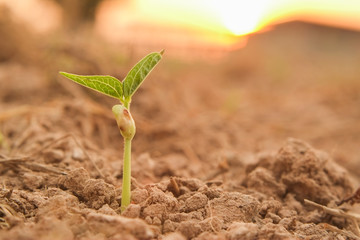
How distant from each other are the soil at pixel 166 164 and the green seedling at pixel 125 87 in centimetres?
13

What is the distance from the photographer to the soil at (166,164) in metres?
1.12

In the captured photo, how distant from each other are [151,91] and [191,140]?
1092 millimetres

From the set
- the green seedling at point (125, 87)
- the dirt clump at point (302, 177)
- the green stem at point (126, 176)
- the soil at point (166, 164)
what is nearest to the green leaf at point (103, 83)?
the green seedling at point (125, 87)

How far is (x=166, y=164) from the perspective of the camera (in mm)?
1947

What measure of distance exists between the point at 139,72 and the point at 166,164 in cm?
89

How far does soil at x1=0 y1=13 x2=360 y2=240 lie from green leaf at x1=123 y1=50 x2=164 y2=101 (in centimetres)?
35

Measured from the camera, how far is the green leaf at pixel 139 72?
1.12 metres

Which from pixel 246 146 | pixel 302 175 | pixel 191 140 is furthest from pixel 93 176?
pixel 246 146

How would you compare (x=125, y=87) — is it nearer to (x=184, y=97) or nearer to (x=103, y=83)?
(x=103, y=83)

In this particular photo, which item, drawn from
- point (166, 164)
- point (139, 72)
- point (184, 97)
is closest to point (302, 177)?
point (166, 164)

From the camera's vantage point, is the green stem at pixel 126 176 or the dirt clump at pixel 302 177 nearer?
the green stem at pixel 126 176

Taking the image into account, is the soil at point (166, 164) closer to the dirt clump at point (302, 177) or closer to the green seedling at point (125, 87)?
the dirt clump at point (302, 177)

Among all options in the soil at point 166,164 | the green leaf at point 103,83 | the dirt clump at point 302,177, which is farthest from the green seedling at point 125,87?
the dirt clump at point 302,177

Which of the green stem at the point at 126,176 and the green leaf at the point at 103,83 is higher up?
the green leaf at the point at 103,83
